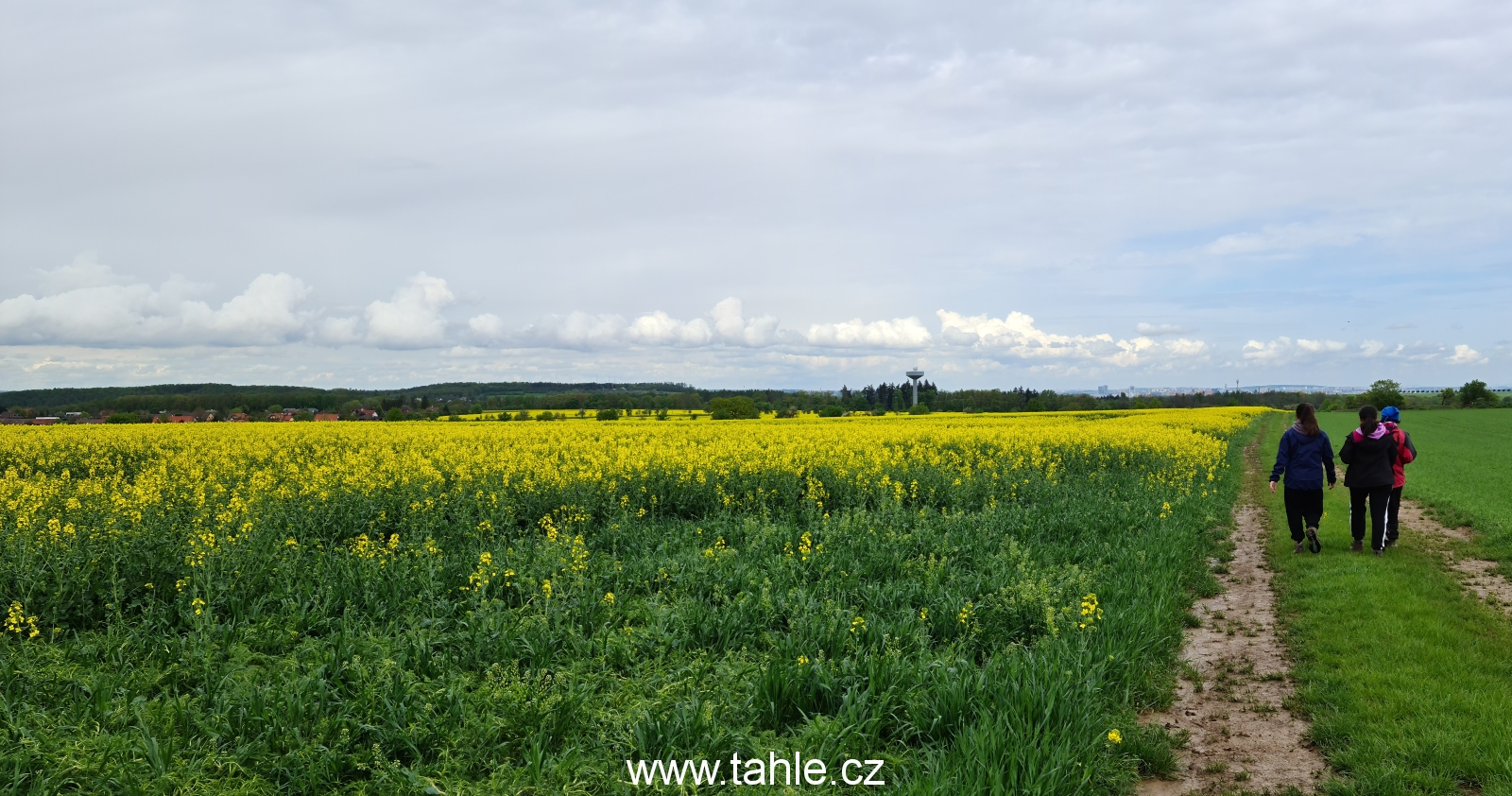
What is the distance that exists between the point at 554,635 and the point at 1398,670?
652 centimetres

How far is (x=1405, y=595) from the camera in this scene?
7.95m

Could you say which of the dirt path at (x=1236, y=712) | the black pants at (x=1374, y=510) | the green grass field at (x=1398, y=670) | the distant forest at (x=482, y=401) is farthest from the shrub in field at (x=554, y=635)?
the distant forest at (x=482, y=401)

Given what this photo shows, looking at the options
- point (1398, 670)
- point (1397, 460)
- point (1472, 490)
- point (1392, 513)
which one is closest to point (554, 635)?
point (1398, 670)

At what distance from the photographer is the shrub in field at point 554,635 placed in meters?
4.43

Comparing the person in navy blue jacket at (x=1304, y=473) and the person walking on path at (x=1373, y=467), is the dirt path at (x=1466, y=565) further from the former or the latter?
the person in navy blue jacket at (x=1304, y=473)

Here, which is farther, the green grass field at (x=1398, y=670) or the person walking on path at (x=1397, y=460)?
the person walking on path at (x=1397, y=460)

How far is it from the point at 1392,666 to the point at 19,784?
908 centimetres

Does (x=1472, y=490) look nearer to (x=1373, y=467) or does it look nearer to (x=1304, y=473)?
(x=1373, y=467)

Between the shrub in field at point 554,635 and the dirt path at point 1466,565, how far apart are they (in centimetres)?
→ 280

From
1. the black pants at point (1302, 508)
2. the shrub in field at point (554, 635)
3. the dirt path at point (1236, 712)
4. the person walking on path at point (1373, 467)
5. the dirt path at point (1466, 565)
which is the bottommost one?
the dirt path at point (1236, 712)

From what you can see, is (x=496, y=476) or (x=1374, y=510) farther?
(x=496, y=476)

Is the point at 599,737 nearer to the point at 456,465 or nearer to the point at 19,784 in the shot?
the point at 19,784

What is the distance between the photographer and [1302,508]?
10.6 metres

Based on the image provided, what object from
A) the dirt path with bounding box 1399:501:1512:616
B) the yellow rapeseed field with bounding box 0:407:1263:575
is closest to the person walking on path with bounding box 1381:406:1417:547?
the dirt path with bounding box 1399:501:1512:616
